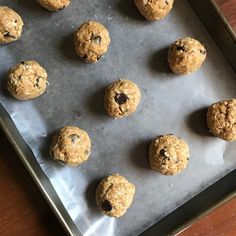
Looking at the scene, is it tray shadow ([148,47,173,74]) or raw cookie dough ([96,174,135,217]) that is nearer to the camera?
raw cookie dough ([96,174,135,217])

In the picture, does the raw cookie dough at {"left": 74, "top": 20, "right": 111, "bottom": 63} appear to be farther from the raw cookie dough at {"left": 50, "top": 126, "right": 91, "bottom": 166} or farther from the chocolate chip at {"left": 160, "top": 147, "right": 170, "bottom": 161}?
the chocolate chip at {"left": 160, "top": 147, "right": 170, "bottom": 161}

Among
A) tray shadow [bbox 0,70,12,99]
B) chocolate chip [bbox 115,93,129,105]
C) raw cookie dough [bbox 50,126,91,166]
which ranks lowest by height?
raw cookie dough [bbox 50,126,91,166]

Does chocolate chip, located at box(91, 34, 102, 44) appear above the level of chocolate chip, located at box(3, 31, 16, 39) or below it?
below

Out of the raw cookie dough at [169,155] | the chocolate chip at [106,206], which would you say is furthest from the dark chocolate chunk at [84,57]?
the chocolate chip at [106,206]

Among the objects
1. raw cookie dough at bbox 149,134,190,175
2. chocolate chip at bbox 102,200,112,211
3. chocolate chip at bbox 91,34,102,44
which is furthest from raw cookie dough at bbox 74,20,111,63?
chocolate chip at bbox 102,200,112,211

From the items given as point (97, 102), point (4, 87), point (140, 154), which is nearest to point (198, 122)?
point (140, 154)

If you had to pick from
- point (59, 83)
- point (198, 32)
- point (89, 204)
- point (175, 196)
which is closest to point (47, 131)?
point (59, 83)
